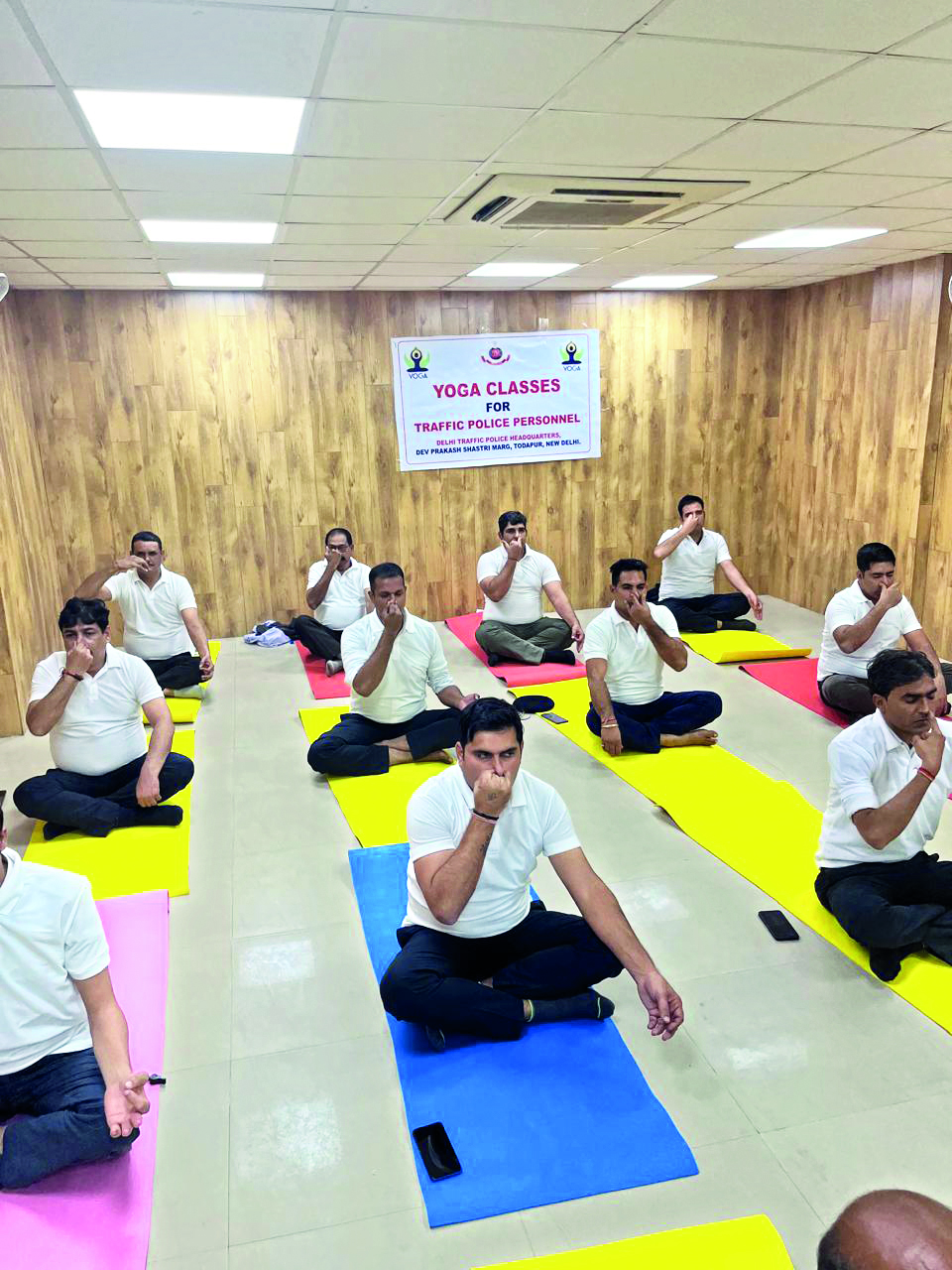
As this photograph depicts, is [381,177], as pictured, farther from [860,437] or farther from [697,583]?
[860,437]

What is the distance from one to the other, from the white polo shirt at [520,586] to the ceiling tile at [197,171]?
3301 millimetres

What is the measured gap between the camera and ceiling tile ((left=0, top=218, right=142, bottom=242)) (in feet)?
14.3

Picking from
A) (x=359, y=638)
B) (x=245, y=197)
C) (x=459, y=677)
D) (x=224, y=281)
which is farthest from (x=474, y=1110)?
(x=224, y=281)

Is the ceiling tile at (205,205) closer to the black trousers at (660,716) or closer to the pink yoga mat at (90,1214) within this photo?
the black trousers at (660,716)

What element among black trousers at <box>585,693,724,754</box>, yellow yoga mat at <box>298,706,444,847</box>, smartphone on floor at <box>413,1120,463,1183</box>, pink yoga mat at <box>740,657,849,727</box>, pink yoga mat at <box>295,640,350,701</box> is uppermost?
black trousers at <box>585,693,724,754</box>

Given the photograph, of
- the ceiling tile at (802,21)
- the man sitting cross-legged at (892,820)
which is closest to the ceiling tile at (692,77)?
the ceiling tile at (802,21)

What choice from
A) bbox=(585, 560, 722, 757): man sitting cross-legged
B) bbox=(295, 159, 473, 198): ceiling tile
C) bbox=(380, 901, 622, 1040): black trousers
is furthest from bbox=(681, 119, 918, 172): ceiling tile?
bbox=(380, 901, 622, 1040): black trousers

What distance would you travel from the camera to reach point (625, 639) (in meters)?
4.99

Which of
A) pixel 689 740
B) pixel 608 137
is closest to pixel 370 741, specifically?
pixel 689 740

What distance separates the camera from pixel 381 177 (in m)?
3.63

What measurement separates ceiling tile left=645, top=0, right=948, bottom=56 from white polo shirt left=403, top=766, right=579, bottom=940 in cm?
200

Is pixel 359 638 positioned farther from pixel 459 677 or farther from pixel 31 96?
pixel 31 96

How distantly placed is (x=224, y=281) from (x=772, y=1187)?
20.6 feet

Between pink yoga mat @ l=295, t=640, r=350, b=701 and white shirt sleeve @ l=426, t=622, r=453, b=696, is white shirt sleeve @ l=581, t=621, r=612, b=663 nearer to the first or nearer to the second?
white shirt sleeve @ l=426, t=622, r=453, b=696
